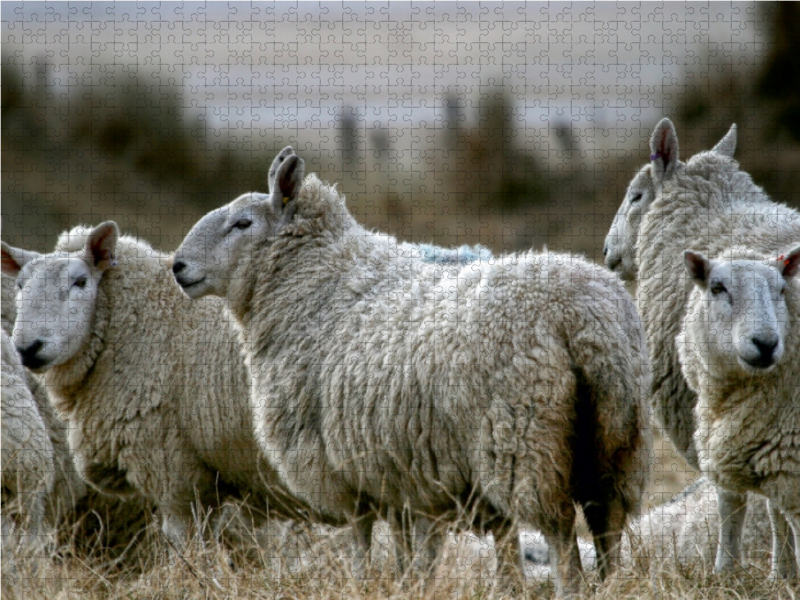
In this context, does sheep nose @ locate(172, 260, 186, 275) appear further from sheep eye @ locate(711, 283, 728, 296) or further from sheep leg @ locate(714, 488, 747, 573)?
sheep leg @ locate(714, 488, 747, 573)

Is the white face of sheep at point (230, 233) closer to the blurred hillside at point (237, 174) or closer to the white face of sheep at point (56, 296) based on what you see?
the white face of sheep at point (56, 296)

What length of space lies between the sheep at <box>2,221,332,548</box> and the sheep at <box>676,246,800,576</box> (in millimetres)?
2341

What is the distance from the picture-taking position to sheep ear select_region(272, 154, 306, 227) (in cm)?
486

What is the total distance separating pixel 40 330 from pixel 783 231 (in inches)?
152

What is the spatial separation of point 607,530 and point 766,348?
0.99 metres

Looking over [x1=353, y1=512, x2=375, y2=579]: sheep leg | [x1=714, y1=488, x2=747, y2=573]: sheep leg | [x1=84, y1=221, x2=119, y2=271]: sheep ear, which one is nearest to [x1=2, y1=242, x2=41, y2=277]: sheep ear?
[x1=84, y1=221, x2=119, y2=271]: sheep ear

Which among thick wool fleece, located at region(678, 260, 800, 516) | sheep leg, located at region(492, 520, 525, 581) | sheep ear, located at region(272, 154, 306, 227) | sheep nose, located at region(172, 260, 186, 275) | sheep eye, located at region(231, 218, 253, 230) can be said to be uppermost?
sheep ear, located at region(272, 154, 306, 227)

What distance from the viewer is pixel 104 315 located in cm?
554

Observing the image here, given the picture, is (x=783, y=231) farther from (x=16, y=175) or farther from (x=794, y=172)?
(x=16, y=175)

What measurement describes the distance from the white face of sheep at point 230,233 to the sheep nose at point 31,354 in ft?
2.97

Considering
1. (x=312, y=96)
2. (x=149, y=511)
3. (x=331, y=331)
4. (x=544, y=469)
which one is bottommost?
(x=149, y=511)

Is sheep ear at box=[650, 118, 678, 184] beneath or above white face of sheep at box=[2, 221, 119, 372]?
above

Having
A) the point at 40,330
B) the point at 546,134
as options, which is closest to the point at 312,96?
the point at 40,330

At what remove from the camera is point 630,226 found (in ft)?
18.0
